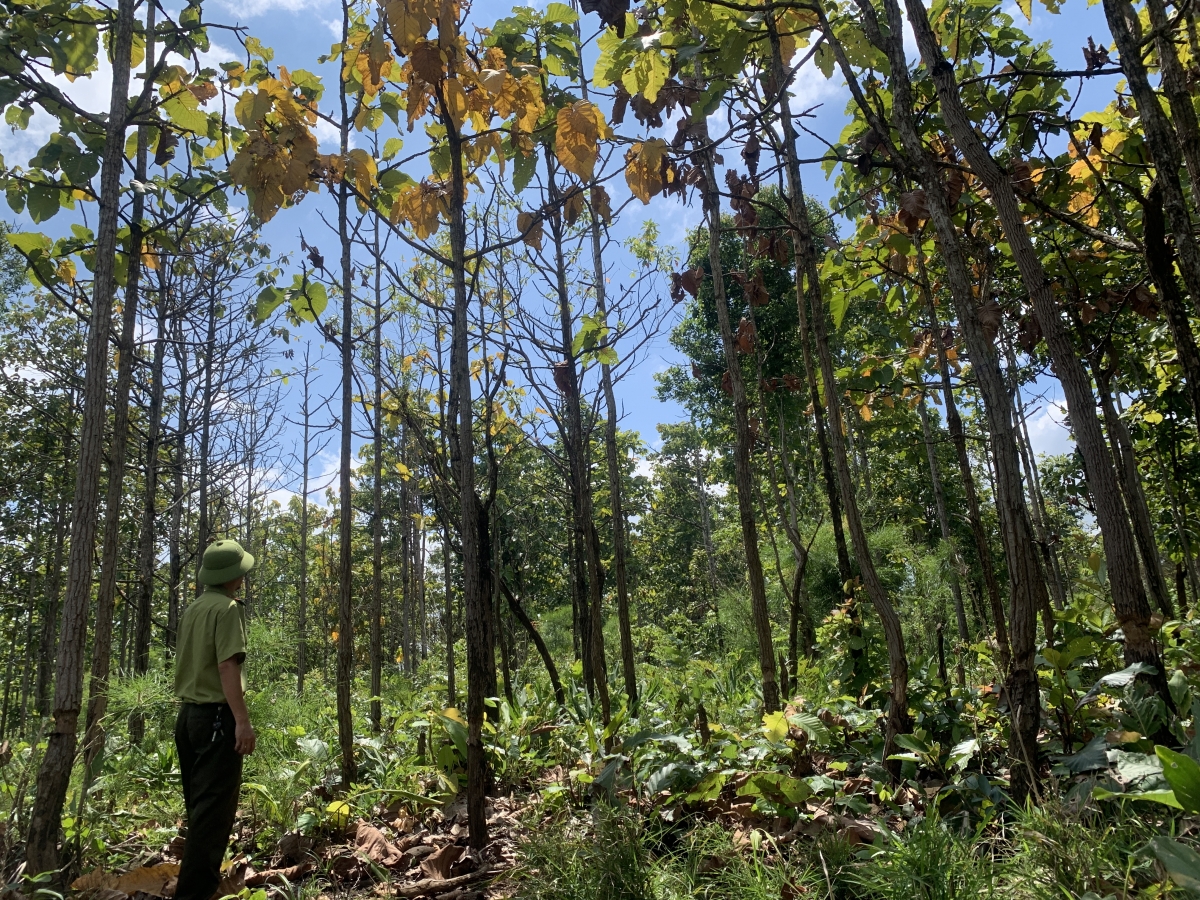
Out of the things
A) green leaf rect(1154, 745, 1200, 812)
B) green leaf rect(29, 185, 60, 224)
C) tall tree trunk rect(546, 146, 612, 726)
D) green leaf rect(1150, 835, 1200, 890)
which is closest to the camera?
green leaf rect(1150, 835, 1200, 890)

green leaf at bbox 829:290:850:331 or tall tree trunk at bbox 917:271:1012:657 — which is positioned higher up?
green leaf at bbox 829:290:850:331

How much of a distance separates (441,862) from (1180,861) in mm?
2569

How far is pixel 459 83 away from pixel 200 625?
8.61 feet

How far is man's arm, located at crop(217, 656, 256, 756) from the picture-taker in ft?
9.80

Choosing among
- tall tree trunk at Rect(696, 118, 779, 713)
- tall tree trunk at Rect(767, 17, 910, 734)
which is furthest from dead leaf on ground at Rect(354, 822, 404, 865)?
tall tree trunk at Rect(767, 17, 910, 734)

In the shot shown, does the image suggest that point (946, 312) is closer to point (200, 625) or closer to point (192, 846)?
point (200, 625)

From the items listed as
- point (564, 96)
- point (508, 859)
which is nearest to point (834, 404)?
point (564, 96)

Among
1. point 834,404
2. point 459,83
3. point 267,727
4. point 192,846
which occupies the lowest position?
point 192,846

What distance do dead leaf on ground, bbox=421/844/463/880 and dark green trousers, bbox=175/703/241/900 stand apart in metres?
0.84

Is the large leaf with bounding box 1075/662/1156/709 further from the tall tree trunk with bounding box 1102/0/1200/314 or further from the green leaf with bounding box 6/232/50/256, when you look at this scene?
the green leaf with bounding box 6/232/50/256

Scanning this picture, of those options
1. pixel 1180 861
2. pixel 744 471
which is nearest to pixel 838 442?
pixel 744 471

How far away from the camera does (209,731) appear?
305cm

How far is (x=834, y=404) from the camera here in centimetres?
319

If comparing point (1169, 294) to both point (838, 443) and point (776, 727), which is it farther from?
point (776, 727)
